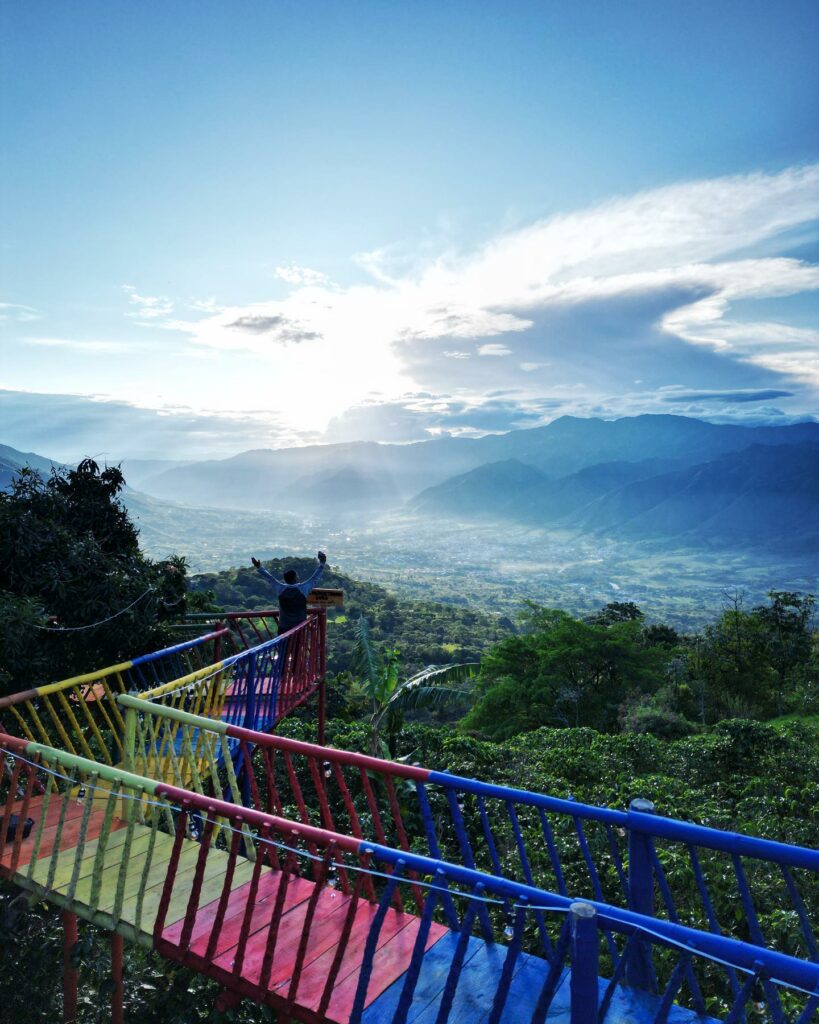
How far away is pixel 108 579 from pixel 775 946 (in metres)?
7.30

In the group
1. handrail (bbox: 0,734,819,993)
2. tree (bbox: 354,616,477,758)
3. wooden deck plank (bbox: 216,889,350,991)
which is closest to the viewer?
handrail (bbox: 0,734,819,993)

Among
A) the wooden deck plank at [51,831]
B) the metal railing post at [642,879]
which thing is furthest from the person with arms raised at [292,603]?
the metal railing post at [642,879]

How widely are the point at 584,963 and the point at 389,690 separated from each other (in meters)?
10.1

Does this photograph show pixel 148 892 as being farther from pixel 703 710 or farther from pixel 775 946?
pixel 703 710

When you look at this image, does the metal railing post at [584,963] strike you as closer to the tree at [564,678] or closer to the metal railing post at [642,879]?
the metal railing post at [642,879]

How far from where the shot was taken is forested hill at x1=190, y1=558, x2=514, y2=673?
31.9m

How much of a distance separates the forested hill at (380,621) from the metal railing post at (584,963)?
2481 cm

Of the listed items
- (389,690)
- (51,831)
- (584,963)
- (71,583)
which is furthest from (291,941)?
(389,690)

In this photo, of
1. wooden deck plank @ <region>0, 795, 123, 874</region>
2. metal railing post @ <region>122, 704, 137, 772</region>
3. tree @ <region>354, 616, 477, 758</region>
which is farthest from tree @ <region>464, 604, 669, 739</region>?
metal railing post @ <region>122, 704, 137, 772</region>

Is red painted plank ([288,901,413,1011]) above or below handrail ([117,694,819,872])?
below

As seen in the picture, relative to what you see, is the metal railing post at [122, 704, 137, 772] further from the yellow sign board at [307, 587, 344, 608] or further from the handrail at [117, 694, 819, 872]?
the yellow sign board at [307, 587, 344, 608]

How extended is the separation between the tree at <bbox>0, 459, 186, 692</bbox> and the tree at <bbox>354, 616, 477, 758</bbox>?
182 inches

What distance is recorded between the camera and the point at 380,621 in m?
40.6

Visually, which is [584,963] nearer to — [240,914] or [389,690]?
[240,914]
